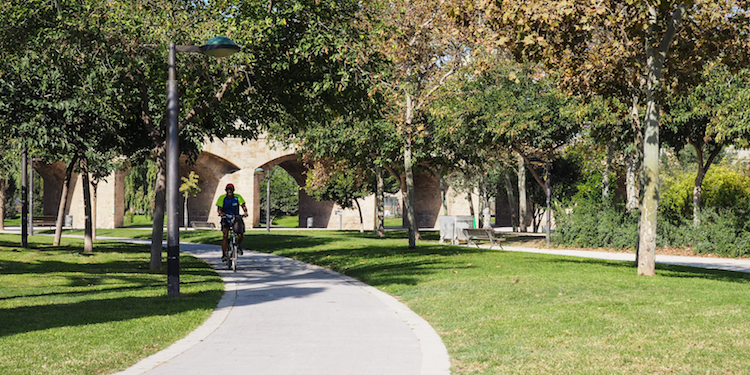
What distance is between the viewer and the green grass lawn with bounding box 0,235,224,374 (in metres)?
6.01

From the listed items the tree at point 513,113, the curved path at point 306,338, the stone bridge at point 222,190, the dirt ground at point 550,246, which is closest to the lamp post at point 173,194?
the curved path at point 306,338

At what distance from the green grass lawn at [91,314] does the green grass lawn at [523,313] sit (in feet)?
0.08

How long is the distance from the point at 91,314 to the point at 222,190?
4356 cm

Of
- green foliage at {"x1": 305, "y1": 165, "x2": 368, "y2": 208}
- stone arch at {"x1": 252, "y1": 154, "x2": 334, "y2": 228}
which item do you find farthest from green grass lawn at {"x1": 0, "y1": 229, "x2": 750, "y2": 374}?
stone arch at {"x1": 252, "y1": 154, "x2": 334, "y2": 228}

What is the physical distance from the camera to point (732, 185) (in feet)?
104

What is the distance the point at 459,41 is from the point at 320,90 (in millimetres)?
7456

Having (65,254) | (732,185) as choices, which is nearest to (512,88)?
(732,185)

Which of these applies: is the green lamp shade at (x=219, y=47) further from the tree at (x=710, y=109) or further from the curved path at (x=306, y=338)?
the tree at (x=710, y=109)

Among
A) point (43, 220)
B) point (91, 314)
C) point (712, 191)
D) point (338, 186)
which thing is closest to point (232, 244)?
point (91, 314)

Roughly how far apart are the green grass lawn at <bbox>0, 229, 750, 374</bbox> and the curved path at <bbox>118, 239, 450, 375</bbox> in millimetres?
311

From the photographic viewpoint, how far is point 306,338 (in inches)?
285

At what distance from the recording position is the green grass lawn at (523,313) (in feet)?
19.5

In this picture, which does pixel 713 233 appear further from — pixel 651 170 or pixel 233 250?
pixel 233 250

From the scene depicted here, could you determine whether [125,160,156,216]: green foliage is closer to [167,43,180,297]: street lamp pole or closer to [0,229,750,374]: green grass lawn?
[0,229,750,374]: green grass lawn
